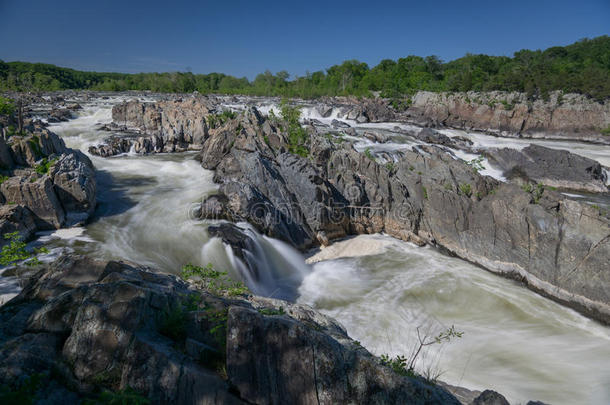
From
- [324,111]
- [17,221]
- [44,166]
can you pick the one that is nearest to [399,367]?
[17,221]

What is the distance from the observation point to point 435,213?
15.8m

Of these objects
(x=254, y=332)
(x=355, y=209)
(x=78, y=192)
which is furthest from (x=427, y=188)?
(x=78, y=192)

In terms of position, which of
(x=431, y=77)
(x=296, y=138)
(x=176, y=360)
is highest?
(x=431, y=77)

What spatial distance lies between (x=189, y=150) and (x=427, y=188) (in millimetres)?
22613

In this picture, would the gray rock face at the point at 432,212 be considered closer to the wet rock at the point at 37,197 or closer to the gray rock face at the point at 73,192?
the gray rock face at the point at 73,192

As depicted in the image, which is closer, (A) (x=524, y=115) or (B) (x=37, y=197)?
(B) (x=37, y=197)

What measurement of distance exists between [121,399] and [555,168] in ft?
105

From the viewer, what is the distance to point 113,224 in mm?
13672

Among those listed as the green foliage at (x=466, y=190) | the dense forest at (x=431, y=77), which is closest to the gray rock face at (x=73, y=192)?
the green foliage at (x=466, y=190)

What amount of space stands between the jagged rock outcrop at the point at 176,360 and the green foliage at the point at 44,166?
1314 cm

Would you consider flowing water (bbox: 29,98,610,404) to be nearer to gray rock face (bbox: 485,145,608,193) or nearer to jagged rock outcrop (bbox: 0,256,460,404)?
jagged rock outcrop (bbox: 0,256,460,404)

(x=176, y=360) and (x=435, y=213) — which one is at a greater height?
(x=176, y=360)

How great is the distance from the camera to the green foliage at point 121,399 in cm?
296

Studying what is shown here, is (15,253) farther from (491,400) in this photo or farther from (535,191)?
(535,191)
